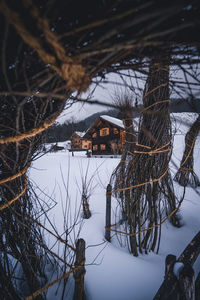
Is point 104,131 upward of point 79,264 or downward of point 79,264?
upward

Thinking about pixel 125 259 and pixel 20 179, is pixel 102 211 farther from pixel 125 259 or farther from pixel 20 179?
pixel 20 179

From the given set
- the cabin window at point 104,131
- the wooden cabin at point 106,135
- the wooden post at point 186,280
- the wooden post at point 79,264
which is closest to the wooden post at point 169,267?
the wooden post at point 186,280

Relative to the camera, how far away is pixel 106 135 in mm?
15477

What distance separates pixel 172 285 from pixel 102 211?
2.33 m

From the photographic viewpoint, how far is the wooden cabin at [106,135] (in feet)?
45.6

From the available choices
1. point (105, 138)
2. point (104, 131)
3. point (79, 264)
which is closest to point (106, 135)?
point (105, 138)

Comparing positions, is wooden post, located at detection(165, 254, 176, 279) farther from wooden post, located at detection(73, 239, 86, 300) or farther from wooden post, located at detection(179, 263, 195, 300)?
wooden post, located at detection(73, 239, 86, 300)

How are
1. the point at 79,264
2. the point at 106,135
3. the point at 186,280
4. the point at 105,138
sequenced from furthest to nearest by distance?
the point at 105,138
the point at 106,135
the point at 79,264
the point at 186,280

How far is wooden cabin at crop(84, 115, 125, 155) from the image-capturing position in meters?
13.9

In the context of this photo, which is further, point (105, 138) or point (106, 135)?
point (105, 138)

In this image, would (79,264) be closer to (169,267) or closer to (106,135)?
(169,267)

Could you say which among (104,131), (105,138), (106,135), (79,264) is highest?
(104,131)

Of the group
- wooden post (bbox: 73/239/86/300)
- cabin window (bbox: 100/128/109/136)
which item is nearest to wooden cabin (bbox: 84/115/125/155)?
cabin window (bbox: 100/128/109/136)

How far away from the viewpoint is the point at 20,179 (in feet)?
3.35
